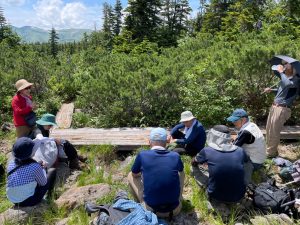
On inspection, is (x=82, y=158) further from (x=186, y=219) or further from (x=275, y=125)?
(x=275, y=125)

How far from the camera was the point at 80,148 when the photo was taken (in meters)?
7.71

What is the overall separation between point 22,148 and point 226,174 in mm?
3048

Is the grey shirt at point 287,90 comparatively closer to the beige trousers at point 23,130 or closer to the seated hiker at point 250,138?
→ the seated hiker at point 250,138

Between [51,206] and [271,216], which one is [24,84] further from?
[271,216]

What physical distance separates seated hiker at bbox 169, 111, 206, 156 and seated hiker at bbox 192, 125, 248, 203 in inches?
45.0

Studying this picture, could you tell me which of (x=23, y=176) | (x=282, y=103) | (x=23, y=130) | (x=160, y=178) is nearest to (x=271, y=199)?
(x=160, y=178)

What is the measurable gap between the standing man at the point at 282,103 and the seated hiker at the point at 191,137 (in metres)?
1.56

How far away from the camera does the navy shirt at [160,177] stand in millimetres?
4484

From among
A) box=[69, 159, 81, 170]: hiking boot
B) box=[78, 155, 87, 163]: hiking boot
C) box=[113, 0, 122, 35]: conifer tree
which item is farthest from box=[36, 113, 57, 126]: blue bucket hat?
box=[113, 0, 122, 35]: conifer tree

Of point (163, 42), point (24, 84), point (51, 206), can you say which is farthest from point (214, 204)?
point (163, 42)

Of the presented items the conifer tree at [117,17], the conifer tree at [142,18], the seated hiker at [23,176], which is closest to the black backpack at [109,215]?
the seated hiker at [23,176]

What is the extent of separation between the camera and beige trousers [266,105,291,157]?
667cm

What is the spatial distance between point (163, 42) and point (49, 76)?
19.8 meters

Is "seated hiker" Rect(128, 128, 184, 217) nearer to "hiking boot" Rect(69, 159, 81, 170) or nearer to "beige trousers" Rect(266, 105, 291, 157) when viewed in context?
"hiking boot" Rect(69, 159, 81, 170)
